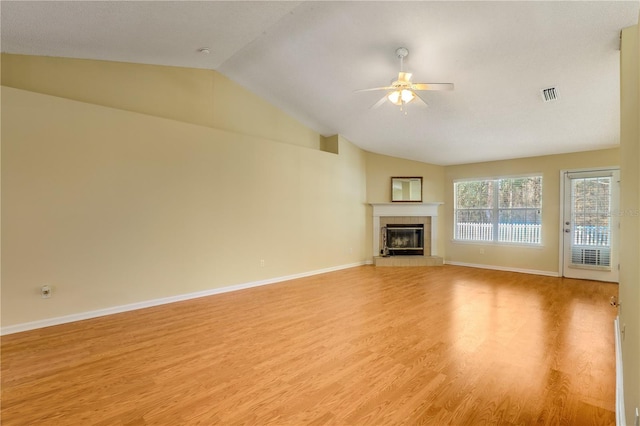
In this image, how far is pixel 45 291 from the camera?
10.5 feet

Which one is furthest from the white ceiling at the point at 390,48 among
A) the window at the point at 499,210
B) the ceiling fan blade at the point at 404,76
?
the window at the point at 499,210

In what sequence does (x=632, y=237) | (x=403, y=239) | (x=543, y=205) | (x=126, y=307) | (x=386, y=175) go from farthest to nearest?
(x=403, y=239)
(x=386, y=175)
(x=543, y=205)
(x=126, y=307)
(x=632, y=237)

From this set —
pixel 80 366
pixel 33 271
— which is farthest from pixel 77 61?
pixel 80 366

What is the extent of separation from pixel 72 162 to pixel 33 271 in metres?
1.24

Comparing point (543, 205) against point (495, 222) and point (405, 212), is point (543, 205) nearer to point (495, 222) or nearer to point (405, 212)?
point (495, 222)

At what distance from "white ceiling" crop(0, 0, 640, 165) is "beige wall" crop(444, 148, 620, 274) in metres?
0.51

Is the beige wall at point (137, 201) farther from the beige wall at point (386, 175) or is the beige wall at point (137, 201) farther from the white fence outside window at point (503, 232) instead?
the white fence outside window at point (503, 232)

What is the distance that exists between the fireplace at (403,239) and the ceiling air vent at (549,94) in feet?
12.6

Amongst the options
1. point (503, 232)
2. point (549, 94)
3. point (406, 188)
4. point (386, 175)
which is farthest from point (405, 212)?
point (549, 94)

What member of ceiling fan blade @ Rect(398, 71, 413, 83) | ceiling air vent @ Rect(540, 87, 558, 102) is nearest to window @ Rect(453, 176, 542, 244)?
ceiling air vent @ Rect(540, 87, 558, 102)

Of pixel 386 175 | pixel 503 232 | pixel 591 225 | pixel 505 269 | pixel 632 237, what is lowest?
pixel 505 269

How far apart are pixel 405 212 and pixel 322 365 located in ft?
17.4

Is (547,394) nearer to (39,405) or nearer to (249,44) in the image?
(39,405)

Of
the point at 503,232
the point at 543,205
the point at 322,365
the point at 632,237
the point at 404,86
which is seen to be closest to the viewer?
the point at 632,237
